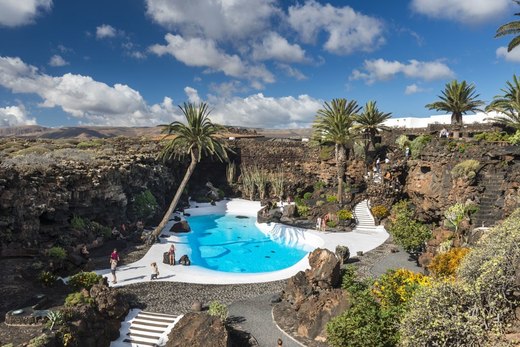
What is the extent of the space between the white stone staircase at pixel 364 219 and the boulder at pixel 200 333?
1962cm

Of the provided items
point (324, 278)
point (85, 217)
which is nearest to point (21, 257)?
point (85, 217)

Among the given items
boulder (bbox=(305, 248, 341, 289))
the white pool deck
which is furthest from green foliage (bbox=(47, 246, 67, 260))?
boulder (bbox=(305, 248, 341, 289))

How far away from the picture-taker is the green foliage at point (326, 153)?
44000 millimetres

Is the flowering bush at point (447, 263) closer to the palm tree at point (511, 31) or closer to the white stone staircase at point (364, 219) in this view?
the white stone staircase at point (364, 219)

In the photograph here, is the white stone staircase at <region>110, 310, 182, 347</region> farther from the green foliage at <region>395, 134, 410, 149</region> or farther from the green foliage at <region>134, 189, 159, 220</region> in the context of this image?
the green foliage at <region>395, 134, 410, 149</region>

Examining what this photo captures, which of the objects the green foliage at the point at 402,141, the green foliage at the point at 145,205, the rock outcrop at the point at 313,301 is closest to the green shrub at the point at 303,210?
the green foliage at the point at 402,141

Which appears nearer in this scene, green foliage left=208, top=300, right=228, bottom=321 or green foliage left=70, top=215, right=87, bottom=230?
green foliage left=208, top=300, right=228, bottom=321

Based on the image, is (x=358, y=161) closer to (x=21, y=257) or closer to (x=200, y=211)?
(x=200, y=211)

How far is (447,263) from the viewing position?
1550cm

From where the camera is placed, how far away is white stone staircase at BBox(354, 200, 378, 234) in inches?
1182

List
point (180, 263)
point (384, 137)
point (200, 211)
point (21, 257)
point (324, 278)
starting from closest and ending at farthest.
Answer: point (324, 278) → point (21, 257) → point (180, 263) → point (200, 211) → point (384, 137)

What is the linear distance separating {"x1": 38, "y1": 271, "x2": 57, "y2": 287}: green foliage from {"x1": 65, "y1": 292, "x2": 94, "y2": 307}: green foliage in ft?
10.4

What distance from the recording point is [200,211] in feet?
129

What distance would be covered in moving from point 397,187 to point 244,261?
1661 cm
